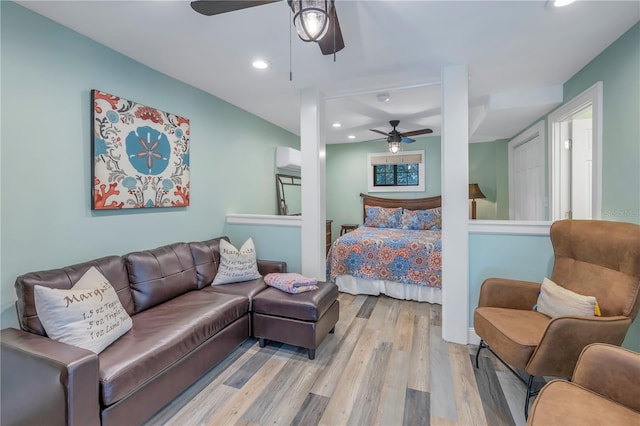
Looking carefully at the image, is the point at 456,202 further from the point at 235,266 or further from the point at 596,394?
the point at 235,266

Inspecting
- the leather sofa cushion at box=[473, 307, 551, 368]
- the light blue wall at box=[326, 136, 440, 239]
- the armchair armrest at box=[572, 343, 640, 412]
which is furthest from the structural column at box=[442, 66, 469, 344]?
the light blue wall at box=[326, 136, 440, 239]

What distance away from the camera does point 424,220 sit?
4.83 meters

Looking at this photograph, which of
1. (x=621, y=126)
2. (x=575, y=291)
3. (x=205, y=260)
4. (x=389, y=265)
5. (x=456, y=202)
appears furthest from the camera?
(x=389, y=265)

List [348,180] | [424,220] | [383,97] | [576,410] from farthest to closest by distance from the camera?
1. [348,180]
2. [424,220]
3. [383,97]
4. [576,410]

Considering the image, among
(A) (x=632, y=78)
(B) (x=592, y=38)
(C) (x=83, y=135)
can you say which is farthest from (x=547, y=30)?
(C) (x=83, y=135)

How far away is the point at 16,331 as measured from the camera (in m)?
1.53

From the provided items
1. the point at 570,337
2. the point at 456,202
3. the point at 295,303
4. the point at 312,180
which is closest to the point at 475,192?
the point at 456,202

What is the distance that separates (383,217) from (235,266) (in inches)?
125

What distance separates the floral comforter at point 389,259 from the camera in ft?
11.4

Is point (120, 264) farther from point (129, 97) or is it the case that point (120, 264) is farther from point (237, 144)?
point (237, 144)

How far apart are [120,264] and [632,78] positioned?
380cm

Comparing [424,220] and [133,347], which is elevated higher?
[424,220]

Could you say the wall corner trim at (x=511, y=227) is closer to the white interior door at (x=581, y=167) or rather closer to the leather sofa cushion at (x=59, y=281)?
the white interior door at (x=581, y=167)

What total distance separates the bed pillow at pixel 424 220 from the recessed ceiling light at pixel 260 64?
3446 millimetres
